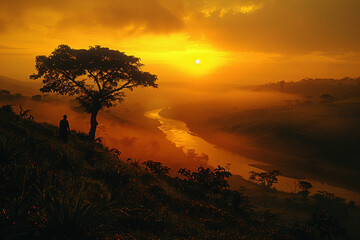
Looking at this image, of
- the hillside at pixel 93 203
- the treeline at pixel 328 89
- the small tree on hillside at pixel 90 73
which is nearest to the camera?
the hillside at pixel 93 203

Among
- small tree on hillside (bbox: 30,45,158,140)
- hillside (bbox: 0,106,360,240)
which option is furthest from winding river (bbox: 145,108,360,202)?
small tree on hillside (bbox: 30,45,158,140)

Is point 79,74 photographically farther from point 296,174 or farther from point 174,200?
point 296,174

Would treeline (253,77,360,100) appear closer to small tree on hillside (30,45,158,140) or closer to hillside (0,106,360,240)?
small tree on hillside (30,45,158,140)

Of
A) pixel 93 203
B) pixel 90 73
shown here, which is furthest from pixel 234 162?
pixel 93 203

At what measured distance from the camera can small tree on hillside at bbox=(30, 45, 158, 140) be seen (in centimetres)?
1948

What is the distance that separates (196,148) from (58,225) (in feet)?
154

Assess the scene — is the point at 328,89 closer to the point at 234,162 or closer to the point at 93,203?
the point at 234,162

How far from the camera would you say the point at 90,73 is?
800 inches

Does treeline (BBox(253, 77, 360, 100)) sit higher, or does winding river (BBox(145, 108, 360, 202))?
treeline (BBox(253, 77, 360, 100))

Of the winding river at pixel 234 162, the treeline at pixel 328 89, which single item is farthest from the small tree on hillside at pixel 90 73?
the treeline at pixel 328 89

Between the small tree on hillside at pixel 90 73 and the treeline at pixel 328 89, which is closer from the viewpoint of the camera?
the small tree on hillside at pixel 90 73

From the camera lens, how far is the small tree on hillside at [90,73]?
1948 centimetres

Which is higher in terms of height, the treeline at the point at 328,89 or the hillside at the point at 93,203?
the treeline at the point at 328,89

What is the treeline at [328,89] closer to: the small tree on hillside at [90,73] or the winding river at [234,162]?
the winding river at [234,162]
